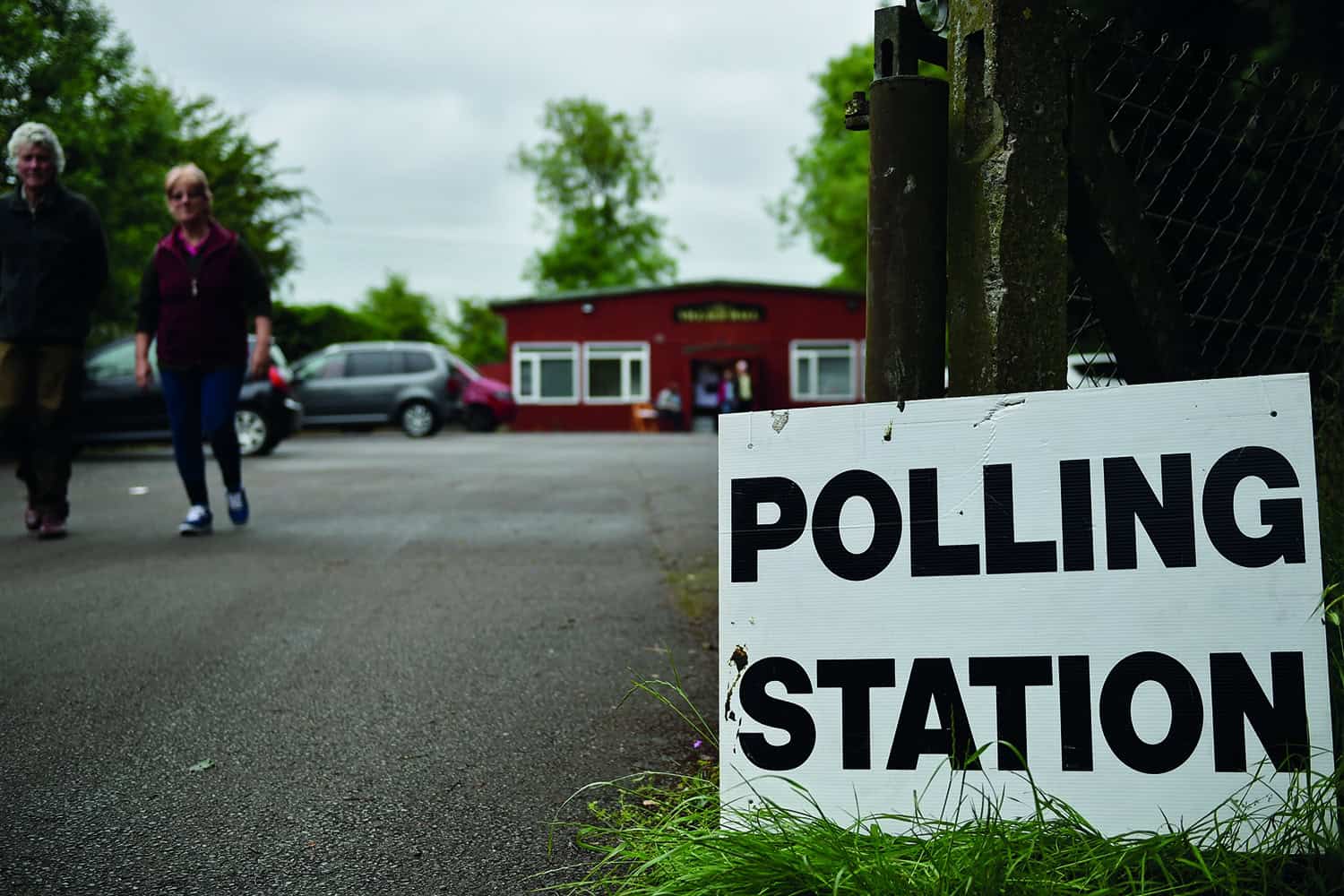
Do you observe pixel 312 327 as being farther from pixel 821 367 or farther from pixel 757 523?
pixel 757 523

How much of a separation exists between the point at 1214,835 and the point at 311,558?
4.79 m

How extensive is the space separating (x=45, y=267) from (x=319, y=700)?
13.6 feet

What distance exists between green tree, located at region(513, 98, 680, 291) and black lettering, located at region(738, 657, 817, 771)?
52.2 m

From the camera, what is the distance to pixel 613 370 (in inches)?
1350

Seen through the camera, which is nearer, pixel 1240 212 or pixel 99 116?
pixel 1240 212

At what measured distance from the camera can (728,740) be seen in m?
2.01

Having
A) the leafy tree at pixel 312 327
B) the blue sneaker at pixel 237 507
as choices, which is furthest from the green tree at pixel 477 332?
the blue sneaker at pixel 237 507

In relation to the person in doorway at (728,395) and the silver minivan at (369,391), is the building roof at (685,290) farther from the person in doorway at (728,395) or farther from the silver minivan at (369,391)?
the silver minivan at (369,391)

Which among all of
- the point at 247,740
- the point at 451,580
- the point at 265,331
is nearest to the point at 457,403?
the point at 265,331

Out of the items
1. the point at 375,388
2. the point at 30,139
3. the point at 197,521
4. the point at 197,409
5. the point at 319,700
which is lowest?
the point at 319,700

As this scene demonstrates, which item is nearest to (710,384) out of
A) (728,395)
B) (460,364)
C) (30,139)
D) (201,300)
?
(728,395)

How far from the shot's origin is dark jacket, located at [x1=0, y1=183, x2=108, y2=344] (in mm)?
6207

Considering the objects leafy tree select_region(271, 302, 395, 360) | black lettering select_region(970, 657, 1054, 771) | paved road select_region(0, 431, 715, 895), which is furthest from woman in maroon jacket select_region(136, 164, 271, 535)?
leafy tree select_region(271, 302, 395, 360)

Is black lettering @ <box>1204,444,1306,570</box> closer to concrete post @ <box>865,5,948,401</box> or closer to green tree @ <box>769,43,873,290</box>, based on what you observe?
concrete post @ <box>865,5,948,401</box>
